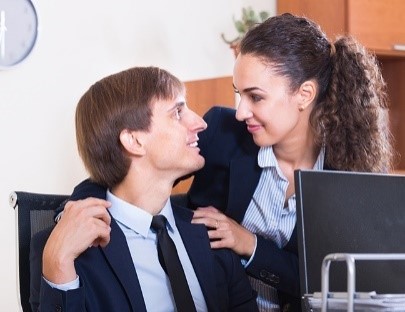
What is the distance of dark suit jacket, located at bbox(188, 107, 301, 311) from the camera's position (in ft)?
4.97

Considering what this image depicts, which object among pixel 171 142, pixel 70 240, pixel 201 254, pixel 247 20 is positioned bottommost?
pixel 201 254

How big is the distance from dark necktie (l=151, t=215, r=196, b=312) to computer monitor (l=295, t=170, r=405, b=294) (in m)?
0.49

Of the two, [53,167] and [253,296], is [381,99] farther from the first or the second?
[53,167]

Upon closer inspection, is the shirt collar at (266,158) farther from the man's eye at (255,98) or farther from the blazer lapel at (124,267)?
the blazer lapel at (124,267)

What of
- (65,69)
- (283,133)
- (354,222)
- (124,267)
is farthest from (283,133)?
(65,69)

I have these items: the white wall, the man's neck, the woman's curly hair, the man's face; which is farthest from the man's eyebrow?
the white wall

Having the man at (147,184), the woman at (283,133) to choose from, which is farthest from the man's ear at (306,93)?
the man at (147,184)

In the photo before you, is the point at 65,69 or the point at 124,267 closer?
the point at 124,267

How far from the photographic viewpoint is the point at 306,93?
63.2 inches

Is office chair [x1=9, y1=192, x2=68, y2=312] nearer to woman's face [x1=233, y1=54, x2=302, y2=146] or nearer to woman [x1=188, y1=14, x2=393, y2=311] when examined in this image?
woman [x1=188, y1=14, x2=393, y2=311]

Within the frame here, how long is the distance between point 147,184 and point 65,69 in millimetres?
1465

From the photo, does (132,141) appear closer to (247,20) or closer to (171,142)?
(171,142)

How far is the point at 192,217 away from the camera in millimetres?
1440

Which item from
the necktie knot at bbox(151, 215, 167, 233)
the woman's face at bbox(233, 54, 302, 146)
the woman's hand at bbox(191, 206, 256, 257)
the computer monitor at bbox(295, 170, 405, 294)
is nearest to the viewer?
the computer monitor at bbox(295, 170, 405, 294)
